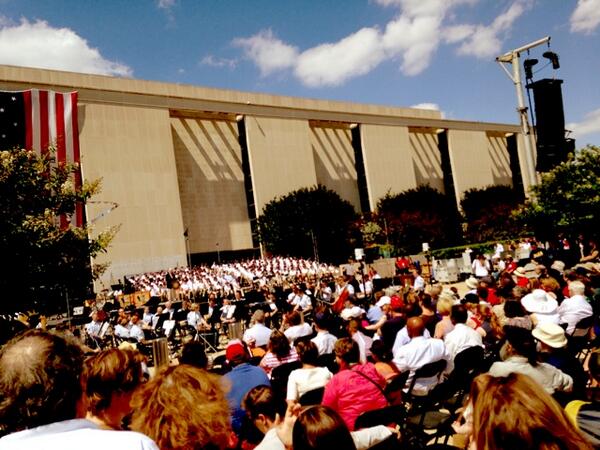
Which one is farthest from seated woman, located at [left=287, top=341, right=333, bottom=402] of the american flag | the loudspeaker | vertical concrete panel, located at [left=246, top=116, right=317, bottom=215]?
vertical concrete panel, located at [left=246, top=116, right=317, bottom=215]

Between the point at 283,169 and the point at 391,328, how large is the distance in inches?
1485

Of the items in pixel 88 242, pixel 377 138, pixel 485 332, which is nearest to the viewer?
pixel 485 332

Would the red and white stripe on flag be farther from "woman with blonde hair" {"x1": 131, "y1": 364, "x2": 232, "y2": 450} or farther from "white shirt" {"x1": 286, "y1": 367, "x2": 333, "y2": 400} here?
"woman with blonde hair" {"x1": 131, "y1": 364, "x2": 232, "y2": 450}

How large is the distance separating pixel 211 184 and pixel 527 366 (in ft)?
129

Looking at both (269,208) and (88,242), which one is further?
(269,208)

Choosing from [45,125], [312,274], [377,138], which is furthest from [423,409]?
[377,138]

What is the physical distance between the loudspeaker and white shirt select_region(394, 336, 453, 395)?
16089 mm

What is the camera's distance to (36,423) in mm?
1776

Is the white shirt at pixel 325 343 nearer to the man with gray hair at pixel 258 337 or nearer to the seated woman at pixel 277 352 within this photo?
the seated woman at pixel 277 352

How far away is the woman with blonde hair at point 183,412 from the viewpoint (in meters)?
2.21

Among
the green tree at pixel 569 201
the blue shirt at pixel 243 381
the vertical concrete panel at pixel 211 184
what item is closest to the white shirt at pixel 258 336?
the blue shirt at pixel 243 381

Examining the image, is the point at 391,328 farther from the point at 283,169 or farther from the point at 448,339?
the point at 283,169

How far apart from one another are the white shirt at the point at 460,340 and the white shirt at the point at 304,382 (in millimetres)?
2121

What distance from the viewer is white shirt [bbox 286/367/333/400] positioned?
185 inches
